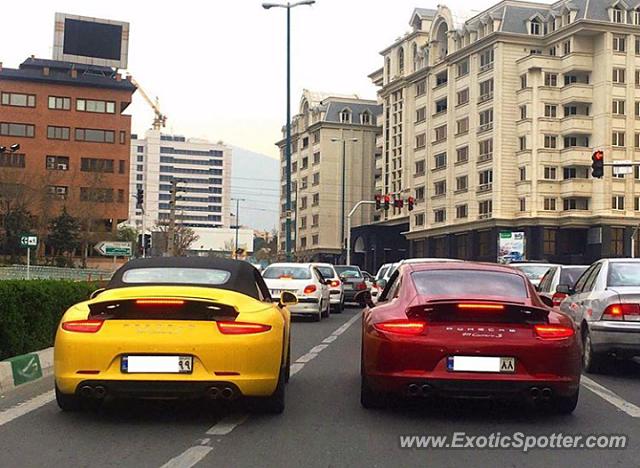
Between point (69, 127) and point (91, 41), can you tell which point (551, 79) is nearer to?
point (69, 127)

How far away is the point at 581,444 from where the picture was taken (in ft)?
21.3

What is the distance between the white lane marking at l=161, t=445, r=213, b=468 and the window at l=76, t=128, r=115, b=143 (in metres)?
82.2

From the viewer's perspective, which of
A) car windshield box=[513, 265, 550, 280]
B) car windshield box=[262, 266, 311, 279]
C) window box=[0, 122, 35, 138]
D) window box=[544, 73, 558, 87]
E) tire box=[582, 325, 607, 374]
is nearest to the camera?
tire box=[582, 325, 607, 374]

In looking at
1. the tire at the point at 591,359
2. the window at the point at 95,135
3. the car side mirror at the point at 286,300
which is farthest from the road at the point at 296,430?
the window at the point at 95,135

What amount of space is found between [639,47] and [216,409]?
221ft

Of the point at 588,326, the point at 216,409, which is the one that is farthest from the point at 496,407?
the point at 588,326

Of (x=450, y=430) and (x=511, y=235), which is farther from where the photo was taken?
(x=511, y=235)

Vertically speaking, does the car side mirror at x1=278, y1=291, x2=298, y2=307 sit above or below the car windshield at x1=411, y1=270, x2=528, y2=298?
below

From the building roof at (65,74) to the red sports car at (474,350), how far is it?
8224 cm

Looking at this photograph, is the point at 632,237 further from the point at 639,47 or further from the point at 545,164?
the point at 639,47

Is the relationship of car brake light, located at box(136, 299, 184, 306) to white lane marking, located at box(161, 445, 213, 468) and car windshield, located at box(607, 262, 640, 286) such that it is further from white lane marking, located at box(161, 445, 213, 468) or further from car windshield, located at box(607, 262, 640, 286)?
car windshield, located at box(607, 262, 640, 286)

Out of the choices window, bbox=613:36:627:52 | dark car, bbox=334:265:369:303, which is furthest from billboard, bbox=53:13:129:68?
dark car, bbox=334:265:369:303

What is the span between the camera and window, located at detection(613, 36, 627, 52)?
6656 centimetres

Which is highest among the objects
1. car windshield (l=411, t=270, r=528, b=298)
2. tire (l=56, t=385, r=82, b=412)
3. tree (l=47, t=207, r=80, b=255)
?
tree (l=47, t=207, r=80, b=255)
